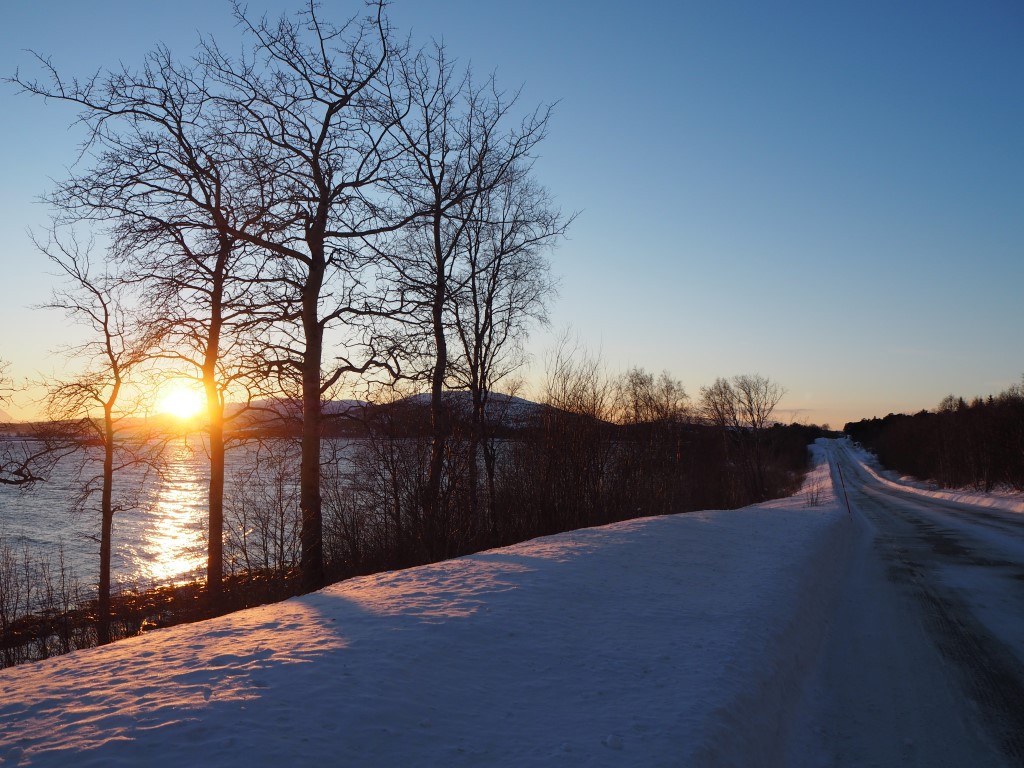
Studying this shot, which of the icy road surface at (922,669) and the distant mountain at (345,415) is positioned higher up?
the distant mountain at (345,415)

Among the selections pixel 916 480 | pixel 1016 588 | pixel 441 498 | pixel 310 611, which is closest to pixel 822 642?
pixel 1016 588

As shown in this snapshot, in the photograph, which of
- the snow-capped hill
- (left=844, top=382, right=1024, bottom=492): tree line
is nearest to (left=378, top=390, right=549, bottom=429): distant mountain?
the snow-capped hill

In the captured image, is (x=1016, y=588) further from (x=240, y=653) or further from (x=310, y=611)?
(x=240, y=653)

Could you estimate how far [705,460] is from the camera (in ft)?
150

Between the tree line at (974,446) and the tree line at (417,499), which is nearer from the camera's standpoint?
the tree line at (417,499)

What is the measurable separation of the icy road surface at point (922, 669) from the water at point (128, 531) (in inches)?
557

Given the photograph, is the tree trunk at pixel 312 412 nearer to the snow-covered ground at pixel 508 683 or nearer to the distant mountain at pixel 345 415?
the distant mountain at pixel 345 415

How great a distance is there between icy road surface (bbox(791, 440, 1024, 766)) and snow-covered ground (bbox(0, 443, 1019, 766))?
3 cm

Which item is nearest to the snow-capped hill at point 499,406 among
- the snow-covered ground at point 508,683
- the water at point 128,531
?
the water at point 128,531

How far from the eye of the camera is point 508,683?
15.8 ft

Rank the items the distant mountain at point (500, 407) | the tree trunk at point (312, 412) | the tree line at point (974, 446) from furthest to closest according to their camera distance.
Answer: the tree line at point (974, 446)
the distant mountain at point (500, 407)
the tree trunk at point (312, 412)

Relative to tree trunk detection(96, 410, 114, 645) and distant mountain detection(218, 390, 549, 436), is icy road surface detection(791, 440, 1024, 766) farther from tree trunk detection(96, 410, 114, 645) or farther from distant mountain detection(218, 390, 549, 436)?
tree trunk detection(96, 410, 114, 645)

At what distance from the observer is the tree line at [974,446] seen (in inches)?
1604

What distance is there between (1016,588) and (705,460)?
36.1 meters
